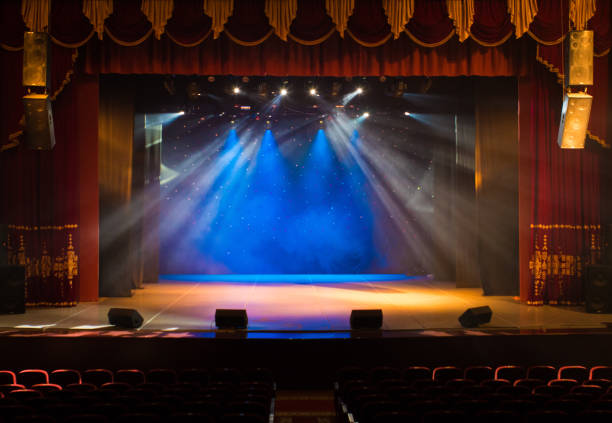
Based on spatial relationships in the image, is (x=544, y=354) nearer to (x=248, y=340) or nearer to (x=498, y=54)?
(x=248, y=340)

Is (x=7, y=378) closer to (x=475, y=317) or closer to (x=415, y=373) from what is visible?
(x=415, y=373)

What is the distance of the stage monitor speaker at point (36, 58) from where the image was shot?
32.9 feet

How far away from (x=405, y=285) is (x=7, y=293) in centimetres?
819

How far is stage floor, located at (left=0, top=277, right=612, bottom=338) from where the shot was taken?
9.45m

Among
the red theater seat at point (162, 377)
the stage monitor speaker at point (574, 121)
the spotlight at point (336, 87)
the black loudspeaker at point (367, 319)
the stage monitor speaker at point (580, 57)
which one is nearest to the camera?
the red theater seat at point (162, 377)

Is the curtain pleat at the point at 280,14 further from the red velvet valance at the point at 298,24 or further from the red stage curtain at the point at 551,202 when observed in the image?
the red stage curtain at the point at 551,202

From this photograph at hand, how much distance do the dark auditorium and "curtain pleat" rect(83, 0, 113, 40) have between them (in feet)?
0.10

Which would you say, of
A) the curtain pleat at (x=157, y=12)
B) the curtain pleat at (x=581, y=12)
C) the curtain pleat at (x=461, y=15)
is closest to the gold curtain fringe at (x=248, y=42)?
the curtain pleat at (x=157, y=12)

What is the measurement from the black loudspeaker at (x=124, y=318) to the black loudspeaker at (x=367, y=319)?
2.94m

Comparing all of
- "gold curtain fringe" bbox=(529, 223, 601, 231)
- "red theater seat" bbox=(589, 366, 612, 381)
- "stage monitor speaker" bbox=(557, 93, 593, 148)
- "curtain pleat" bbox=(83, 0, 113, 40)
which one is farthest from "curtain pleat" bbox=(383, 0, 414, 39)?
"red theater seat" bbox=(589, 366, 612, 381)

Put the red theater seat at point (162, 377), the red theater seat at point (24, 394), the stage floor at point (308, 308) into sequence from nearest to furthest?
the red theater seat at point (24, 394) → the red theater seat at point (162, 377) → the stage floor at point (308, 308)

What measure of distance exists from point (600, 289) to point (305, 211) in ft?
27.7

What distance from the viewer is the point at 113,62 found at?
432 inches

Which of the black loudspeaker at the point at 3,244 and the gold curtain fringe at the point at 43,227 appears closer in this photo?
the black loudspeaker at the point at 3,244
